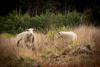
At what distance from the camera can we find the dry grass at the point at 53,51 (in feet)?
14.6

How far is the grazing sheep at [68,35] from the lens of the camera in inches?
177

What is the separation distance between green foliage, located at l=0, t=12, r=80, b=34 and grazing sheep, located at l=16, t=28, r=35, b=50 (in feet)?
0.21

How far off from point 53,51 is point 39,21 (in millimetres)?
492

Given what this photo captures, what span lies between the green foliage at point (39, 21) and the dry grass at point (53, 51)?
0.40ft

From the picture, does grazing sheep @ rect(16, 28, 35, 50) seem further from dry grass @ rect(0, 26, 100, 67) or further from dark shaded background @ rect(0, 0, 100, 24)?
dark shaded background @ rect(0, 0, 100, 24)

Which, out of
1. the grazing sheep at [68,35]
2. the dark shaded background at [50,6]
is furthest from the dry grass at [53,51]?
the dark shaded background at [50,6]

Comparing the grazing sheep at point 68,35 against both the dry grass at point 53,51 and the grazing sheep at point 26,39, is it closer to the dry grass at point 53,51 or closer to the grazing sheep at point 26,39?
the dry grass at point 53,51

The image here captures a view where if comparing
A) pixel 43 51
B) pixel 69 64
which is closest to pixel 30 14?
pixel 43 51

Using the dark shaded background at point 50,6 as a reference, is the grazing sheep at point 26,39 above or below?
below

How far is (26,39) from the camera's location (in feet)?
15.0

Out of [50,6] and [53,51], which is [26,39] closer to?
[53,51]

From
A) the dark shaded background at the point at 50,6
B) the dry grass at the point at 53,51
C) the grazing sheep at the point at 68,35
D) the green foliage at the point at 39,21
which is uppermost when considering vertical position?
the dark shaded background at the point at 50,6

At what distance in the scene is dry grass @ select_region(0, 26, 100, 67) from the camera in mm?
4438

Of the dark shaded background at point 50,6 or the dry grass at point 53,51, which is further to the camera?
the dark shaded background at point 50,6
